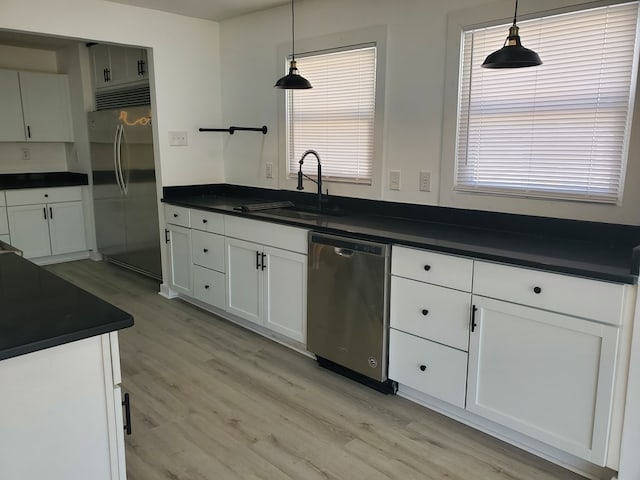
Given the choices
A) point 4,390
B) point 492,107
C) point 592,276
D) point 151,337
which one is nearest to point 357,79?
point 492,107

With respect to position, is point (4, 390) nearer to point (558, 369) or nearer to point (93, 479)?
point (93, 479)

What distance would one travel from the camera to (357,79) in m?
3.33

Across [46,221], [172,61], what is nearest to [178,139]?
[172,61]

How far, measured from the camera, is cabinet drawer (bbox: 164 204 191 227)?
401 centimetres

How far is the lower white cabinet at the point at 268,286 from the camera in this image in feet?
10.2

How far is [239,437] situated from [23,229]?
4055 mm

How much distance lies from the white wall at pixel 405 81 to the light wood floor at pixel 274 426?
1.16 meters

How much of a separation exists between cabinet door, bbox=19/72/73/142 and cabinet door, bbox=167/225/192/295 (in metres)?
2.43

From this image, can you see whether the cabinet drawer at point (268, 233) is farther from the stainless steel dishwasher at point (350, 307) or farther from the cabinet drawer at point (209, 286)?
the cabinet drawer at point (209, 286)

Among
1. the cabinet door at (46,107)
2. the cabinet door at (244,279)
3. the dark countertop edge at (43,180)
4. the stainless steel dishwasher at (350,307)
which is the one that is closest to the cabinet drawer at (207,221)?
the cabinet door at (244,279)

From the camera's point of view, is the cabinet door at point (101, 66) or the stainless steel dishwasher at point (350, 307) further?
the cabinet door at point (101, 66)

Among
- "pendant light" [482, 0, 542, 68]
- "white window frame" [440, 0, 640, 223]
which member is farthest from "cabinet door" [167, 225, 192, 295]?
"pendant light" [482, 0, 542, 68]

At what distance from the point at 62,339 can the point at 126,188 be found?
3805 mm

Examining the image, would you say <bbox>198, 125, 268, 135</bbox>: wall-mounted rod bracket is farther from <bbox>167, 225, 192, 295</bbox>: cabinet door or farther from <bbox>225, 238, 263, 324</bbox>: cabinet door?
<bbox>225, 238, 263, 324</bbox>: cabinet door
